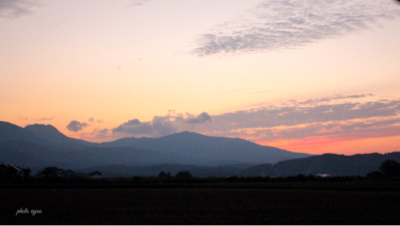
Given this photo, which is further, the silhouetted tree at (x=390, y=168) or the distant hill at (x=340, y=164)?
the distant hill at (x=340, y=164)

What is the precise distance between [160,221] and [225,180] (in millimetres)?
53553

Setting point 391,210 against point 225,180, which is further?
point 225,180

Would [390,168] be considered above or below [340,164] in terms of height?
below

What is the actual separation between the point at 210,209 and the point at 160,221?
620cm

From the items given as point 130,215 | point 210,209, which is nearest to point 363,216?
point 210,209

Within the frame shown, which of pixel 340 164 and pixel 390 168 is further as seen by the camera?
pixel 340 164

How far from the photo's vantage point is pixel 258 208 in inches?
1098

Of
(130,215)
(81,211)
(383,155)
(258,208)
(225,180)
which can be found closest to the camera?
(130,215)

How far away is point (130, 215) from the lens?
78.6 feet

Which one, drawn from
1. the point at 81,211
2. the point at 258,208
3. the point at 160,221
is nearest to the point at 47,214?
the point at 81,211

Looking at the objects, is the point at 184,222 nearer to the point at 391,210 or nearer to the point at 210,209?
the point at 210,209

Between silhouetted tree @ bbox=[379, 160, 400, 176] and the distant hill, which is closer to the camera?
silhouetted tree @ bbox=[379, 160, 400, 176]

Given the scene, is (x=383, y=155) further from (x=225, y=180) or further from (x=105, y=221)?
(x=105, y=221)

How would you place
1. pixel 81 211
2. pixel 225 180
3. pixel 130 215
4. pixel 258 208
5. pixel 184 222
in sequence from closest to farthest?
pixel 184 222, pixel 130 215, pixel 81 211, pixel 258 208, pixel 225 180
